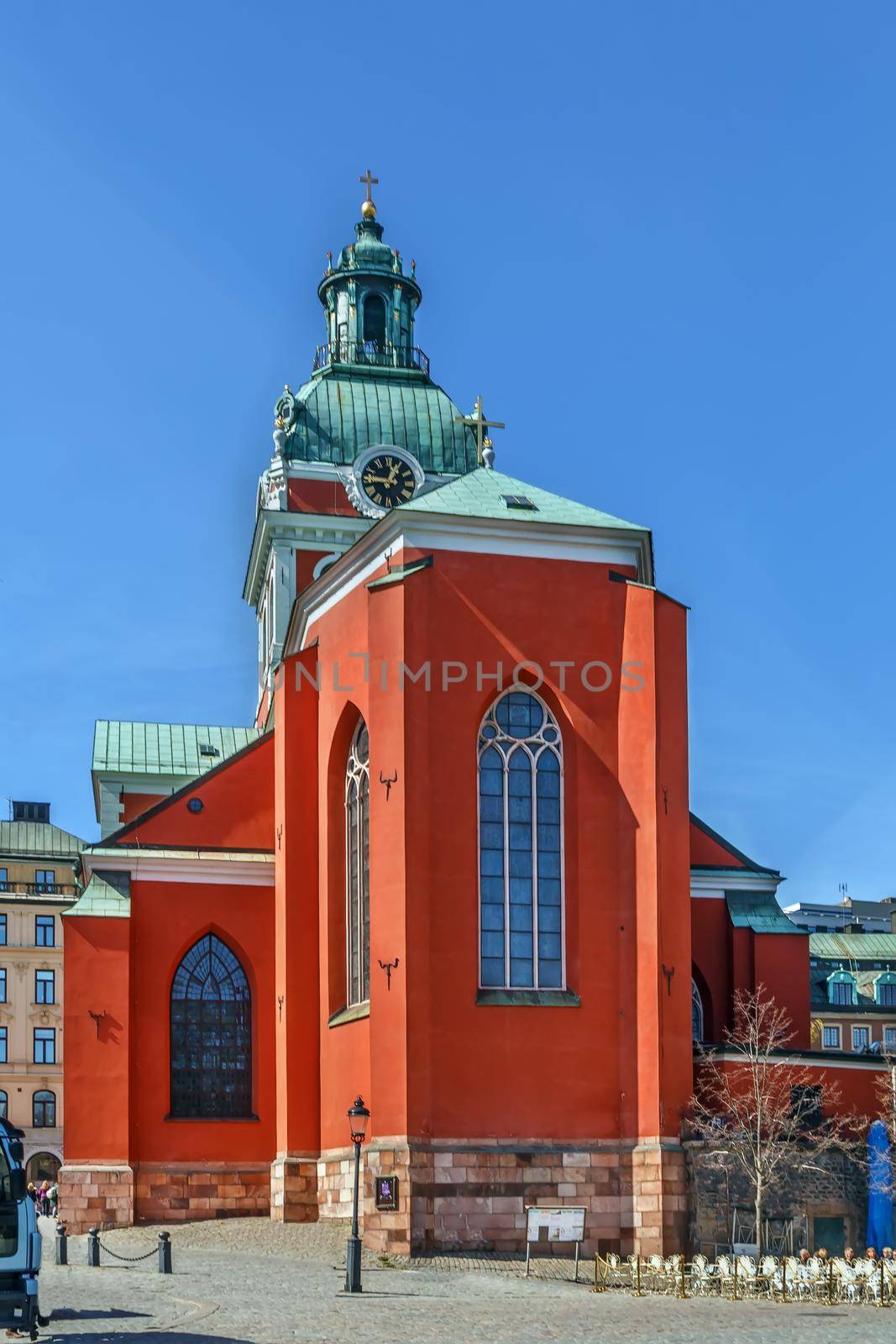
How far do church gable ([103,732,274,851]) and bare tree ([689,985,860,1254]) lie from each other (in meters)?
11.8

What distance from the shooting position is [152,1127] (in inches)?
1523

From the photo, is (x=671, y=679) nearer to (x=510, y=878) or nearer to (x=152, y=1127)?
(x=510, y=878)

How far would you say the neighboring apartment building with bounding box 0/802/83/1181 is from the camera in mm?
81750

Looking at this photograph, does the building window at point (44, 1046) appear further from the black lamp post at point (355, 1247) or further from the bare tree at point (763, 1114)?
the black lamp post at point (355, 1247)

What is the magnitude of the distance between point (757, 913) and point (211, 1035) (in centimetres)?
1235

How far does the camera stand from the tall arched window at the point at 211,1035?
3931cm

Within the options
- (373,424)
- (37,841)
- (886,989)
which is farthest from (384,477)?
(37,841)

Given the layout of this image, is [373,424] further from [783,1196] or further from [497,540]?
[783,1196]

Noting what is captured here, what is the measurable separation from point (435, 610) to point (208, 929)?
393 inches

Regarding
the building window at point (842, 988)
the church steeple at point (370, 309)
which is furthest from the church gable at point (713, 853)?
the building window at point (842, 988)

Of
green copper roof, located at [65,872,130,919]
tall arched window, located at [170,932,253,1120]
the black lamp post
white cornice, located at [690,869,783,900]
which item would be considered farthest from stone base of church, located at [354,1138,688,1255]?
white cornice, located at [690,869,783,900]

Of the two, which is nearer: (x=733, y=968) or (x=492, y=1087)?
(x=492, y=1087)

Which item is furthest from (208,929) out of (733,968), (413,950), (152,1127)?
(733,968)

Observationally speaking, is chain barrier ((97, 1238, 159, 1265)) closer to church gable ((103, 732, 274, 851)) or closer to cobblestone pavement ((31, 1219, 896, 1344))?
cobblestone pavement ((31, 1219, 896, 1344))
